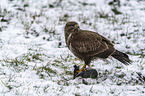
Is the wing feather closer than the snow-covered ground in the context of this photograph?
No

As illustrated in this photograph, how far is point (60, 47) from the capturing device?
19.5 ft

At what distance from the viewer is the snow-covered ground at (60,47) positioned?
4004mm

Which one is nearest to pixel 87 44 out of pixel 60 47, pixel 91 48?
pixel 91 48

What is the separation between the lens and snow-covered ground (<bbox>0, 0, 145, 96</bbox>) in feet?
13.1

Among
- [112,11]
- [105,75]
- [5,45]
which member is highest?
[112,11]

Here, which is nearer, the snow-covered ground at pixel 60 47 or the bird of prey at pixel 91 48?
the snow-covered ground at pixel 60 47

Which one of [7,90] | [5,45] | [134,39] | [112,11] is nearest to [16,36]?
[5,45]

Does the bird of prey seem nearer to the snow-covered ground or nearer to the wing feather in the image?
the wing feather

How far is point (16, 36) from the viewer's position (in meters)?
6.18

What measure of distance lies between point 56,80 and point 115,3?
613 centimetres

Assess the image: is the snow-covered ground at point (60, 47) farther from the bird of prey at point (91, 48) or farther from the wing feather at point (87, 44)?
the wing feather at point (87, 44)

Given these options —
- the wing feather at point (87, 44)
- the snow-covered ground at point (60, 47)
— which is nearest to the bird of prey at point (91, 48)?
the wing feather at point (87, 44)

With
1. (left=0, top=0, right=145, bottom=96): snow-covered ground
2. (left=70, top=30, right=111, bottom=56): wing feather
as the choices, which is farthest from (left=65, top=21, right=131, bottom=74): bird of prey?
(left=0, top=0, right=145, bottom=96): snow-covered ground

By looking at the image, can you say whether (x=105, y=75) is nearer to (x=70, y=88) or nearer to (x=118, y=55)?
(x=118, y=55)
